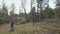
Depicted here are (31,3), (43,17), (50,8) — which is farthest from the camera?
(50,8)

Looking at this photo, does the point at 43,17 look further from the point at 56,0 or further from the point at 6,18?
the point at 6,18

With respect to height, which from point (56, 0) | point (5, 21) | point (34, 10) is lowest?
point (5, 21)

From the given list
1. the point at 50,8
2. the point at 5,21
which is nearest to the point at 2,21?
the point at 5,21

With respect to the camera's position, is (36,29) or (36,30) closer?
(36,30)

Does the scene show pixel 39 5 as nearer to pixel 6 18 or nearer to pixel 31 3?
pixel 31 3

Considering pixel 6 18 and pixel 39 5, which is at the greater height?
pixel 39 5

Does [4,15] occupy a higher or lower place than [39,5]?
lower

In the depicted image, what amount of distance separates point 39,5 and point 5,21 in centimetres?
896

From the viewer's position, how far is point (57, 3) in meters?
25.7

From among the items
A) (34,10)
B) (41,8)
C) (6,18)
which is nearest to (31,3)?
(34,10)

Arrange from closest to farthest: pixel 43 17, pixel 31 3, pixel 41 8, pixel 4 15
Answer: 1. pixel 31 3
2. pixel 41 8
3. pixel 43 17
4. pixel 4 15

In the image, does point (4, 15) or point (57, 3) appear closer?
point (57, 3)

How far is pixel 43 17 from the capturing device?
1170 inches

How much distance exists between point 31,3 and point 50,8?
25.5 ft
